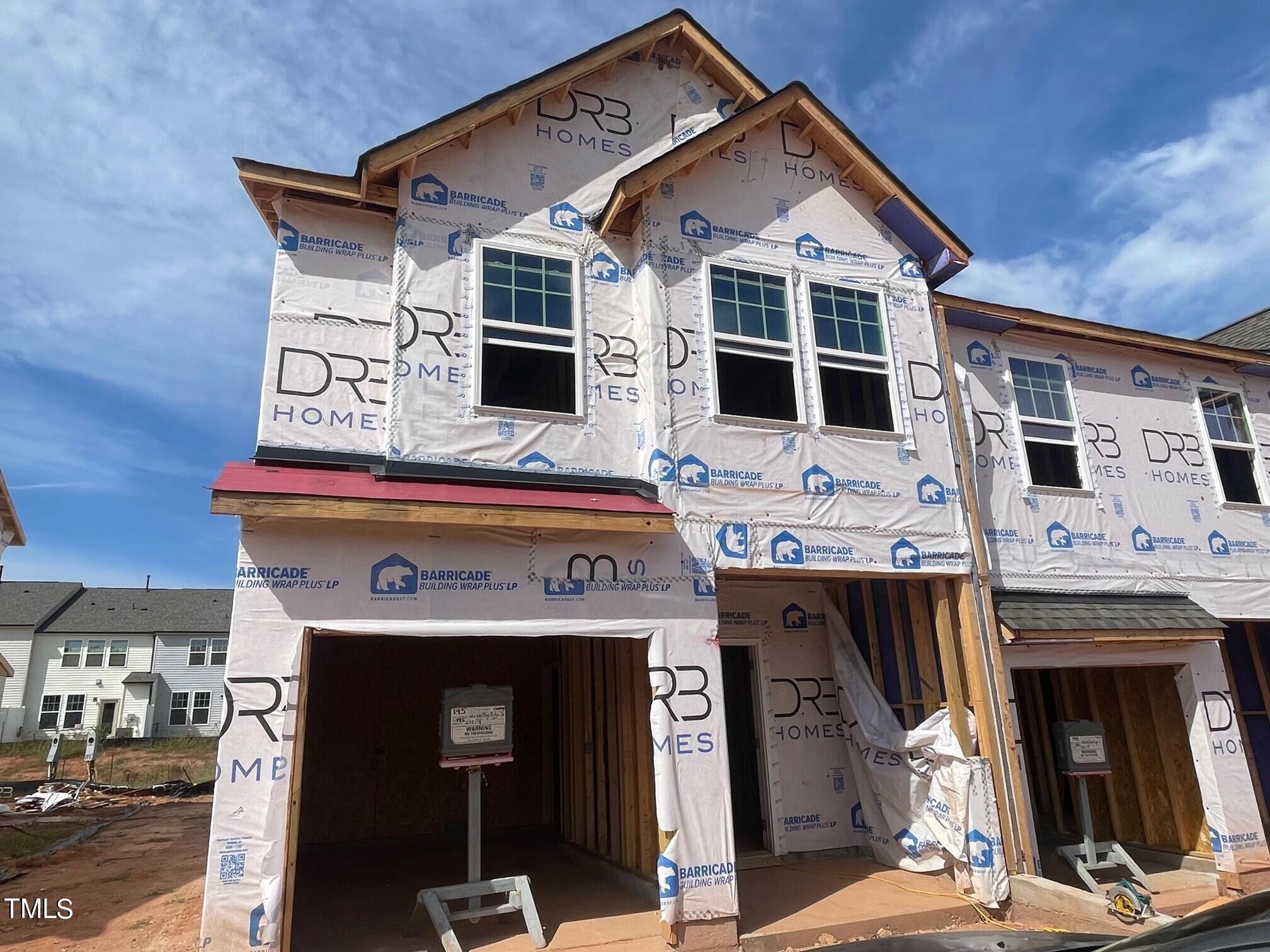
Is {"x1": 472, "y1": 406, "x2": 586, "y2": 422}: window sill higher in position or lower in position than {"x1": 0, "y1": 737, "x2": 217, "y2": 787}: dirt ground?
higher

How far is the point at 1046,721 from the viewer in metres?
11.9

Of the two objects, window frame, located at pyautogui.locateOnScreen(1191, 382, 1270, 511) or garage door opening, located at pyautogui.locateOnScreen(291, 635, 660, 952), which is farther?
window frame, located at pyautogui.locateOnScreen(1191, 382, 1270, 511)

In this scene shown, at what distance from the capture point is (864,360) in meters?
9.20

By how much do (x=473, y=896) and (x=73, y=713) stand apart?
39.2 metres

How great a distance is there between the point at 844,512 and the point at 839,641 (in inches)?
106

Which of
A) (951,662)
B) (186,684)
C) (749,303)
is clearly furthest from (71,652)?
(951,662)

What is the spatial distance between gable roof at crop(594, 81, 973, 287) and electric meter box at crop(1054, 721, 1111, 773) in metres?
5.60

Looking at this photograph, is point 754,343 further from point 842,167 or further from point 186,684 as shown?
point 186,684

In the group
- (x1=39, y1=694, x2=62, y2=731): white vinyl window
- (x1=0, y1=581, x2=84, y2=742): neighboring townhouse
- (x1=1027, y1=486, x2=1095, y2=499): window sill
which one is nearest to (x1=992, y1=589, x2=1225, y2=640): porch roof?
(x1=1027, y1=486, x2=1095, y2=499): window sill

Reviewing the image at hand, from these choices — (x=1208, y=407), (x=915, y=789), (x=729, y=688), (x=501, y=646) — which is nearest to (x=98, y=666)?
(x=501, y=646)

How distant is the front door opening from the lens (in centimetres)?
1057

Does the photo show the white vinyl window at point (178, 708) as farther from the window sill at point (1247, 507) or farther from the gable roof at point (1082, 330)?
the window sill at point (1247, 507)

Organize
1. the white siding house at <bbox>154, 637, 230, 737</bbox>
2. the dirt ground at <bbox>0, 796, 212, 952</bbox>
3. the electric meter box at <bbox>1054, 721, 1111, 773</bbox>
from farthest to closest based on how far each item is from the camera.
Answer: the white siding house at <bbox>154, 637, 230, 737</bbox> < the electric meter box at <bbox>1054, 721, 1111, 773</bbox> < the dirt ground at <bbox>0, 796, 212, 952</bbox>

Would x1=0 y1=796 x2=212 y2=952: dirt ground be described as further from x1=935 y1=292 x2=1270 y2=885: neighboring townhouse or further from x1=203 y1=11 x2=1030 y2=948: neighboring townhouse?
x1=935 y1=292 x2=1270 y2=885: neighboring townhouse
